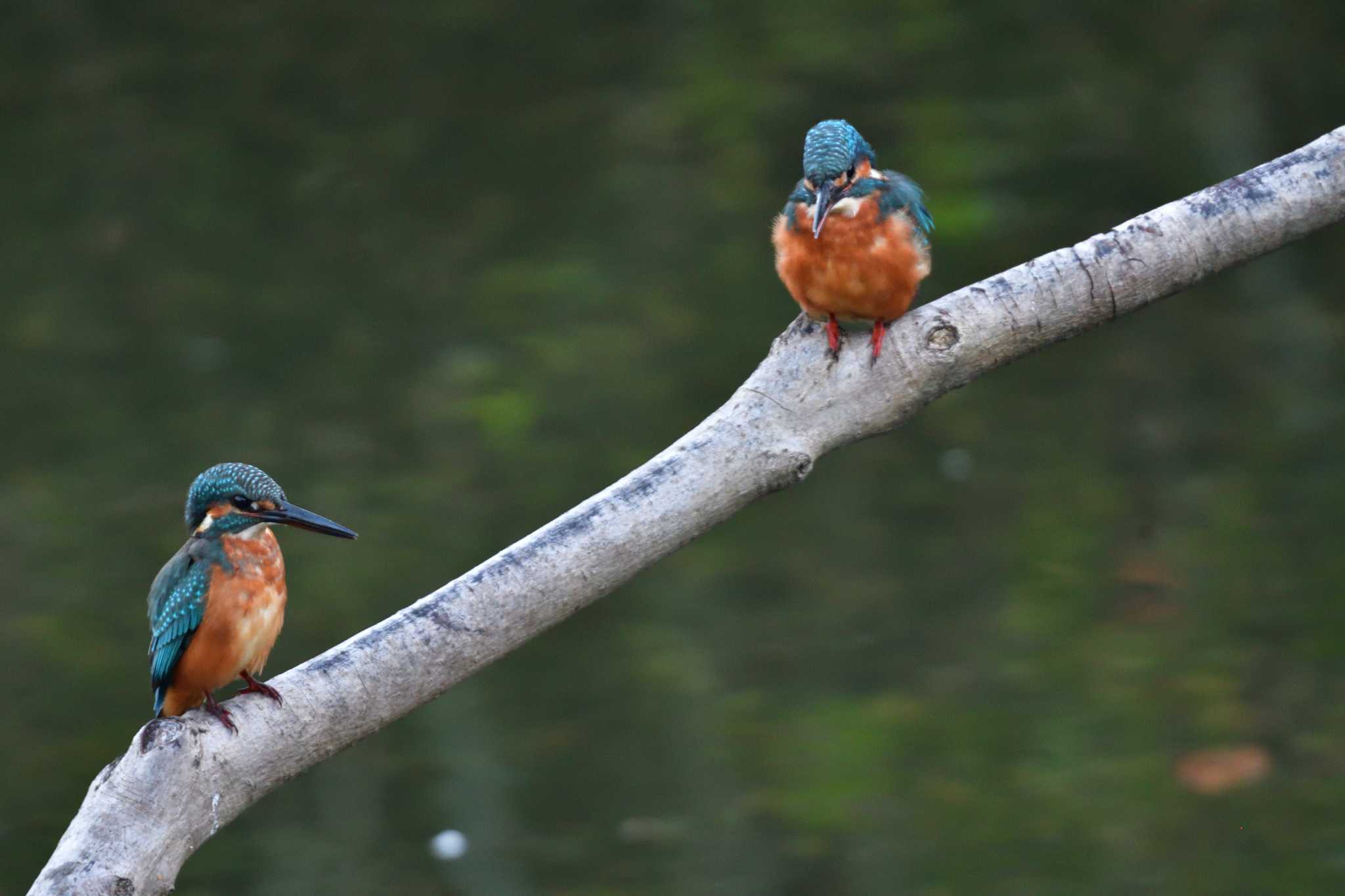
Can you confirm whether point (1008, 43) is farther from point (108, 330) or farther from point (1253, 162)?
point (108, 330)

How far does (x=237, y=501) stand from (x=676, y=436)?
227cm

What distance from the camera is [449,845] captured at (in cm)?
355

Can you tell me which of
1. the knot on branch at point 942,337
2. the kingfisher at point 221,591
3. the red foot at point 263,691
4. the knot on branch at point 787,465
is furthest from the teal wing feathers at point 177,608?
the knot on branch at point 942,337

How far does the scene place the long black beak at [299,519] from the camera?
87.6 inches

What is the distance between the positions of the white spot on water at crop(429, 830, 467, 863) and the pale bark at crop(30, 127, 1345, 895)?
1615 mm

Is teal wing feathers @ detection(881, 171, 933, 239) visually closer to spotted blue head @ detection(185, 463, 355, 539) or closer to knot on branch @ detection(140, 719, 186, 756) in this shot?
spotted blue head @ detection(185, 463, 355, 539)

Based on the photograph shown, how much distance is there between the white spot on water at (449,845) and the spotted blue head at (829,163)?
1839 millimetres

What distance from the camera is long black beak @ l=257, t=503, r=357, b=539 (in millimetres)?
2225

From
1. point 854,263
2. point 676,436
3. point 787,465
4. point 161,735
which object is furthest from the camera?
point 676,436

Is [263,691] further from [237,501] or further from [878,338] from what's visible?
[878,338]

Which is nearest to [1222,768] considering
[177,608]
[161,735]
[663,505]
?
[663,505]

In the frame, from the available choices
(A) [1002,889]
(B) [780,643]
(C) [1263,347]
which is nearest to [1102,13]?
(C) [1263,347]

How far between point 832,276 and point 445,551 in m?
2.23

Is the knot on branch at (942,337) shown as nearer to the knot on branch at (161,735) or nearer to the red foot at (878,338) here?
the red foot at (878,338)
